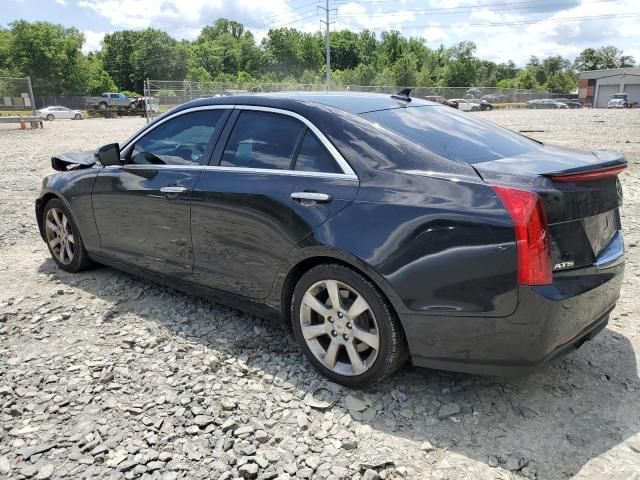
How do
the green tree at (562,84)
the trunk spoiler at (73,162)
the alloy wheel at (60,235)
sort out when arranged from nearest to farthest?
the trunk spoiler at (73,162), the alloy wheel at (60,235), the green tree at (562,84)

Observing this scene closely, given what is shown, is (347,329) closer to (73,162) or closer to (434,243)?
(434,243)

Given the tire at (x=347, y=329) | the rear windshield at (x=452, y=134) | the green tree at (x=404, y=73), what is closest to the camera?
the tire at (x=347, y=329)

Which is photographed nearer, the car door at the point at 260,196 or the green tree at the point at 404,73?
the car door at the point at 260,196

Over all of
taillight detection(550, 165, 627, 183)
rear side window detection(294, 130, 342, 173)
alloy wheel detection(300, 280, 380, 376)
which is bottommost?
alloy wheel detection(300, 280, 380, 376)

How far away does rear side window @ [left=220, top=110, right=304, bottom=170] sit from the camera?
3371 millimetres

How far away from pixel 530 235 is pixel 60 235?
4.37m

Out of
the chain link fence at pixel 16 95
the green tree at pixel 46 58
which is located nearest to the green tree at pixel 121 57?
the green tree at pixel 46 58

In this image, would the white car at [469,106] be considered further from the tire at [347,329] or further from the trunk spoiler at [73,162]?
the tire at [347,329]

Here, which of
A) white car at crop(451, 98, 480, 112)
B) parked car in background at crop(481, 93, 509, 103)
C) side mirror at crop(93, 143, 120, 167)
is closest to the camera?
side mirror at crop(93, 143, 120, 167)

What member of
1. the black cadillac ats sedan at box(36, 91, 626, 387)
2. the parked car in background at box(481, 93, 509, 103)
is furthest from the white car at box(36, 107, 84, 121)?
the black cadillac ats sedan at box(36, 91, 626, 387)

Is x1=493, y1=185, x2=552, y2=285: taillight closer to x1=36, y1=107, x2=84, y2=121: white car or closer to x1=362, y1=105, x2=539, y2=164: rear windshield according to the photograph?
x1=362, y1=105, x2=539, y2=164: rear windshield

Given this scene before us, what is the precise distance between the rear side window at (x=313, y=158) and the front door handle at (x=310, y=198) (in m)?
0.16

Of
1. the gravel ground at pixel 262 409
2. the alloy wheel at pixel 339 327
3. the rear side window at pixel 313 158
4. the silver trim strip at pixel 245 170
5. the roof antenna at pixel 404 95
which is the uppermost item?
the roof antenna at pixel 404 95

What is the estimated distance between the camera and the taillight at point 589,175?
2611 millimetres
